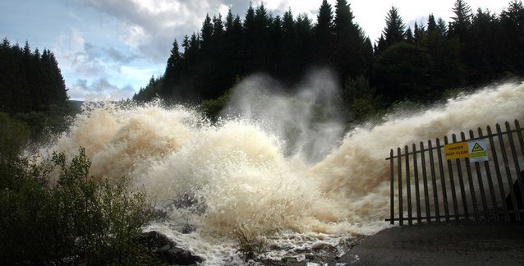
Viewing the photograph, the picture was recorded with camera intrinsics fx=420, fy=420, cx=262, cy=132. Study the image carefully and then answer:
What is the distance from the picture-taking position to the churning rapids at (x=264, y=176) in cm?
826

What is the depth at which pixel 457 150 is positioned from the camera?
7586 mm

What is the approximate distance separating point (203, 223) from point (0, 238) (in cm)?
374

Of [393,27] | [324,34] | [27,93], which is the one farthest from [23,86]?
[393,27]

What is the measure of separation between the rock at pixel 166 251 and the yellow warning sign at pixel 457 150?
190 inches

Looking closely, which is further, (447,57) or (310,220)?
(447,57)

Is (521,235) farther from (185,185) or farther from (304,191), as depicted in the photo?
(185,185)

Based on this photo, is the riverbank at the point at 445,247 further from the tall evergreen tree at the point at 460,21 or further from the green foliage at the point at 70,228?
the tall evergreen tree at the point at 460,21

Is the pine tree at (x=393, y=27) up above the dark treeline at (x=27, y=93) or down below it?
above

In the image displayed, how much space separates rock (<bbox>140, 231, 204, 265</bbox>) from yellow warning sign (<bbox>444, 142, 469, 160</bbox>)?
483cm

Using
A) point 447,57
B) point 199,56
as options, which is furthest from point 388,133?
point 199,56

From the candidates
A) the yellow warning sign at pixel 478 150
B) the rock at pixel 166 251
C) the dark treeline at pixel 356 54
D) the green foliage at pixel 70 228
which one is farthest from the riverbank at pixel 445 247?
the dark treeline at pixel 356 54

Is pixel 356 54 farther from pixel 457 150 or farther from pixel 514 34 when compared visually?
pixel 457 150

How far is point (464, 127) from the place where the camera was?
9930mm

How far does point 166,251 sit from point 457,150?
5.47 meters
